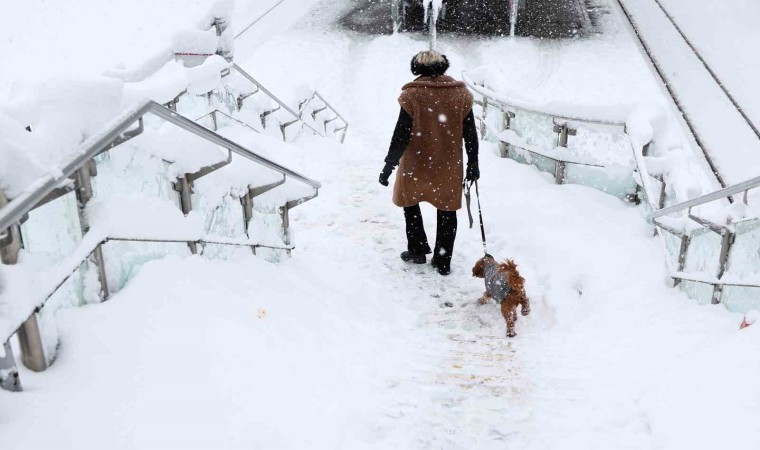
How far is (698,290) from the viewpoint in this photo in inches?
158

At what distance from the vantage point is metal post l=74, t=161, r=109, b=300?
247 cm

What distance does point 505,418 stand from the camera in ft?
10.0

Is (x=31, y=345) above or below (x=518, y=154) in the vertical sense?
above

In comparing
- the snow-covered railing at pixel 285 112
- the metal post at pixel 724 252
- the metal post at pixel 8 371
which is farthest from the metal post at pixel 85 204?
the snow-covered railing at pixel 285 112

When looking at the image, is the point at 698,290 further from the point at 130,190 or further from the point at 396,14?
the point at 396,14

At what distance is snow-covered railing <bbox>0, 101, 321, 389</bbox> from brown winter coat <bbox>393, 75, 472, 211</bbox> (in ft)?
4.55

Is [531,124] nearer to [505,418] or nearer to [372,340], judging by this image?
[372,340]

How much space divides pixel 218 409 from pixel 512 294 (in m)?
2.25

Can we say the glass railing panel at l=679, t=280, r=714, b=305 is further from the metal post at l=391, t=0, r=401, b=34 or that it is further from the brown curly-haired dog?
the metal post at l=391, t=0, r=401, b=34

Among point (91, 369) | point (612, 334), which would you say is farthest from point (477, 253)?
point (91, 369)

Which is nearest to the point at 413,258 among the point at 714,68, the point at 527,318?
the point at 527,318

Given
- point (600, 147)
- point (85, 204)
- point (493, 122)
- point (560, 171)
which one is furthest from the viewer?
point (493, 122)

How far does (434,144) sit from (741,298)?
87.9 inches

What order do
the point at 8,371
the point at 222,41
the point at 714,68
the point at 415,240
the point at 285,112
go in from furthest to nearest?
the point at 714,68 → the point at 285,112 → the point at 222,41 → the point at 415,240 → the point at 8,371
